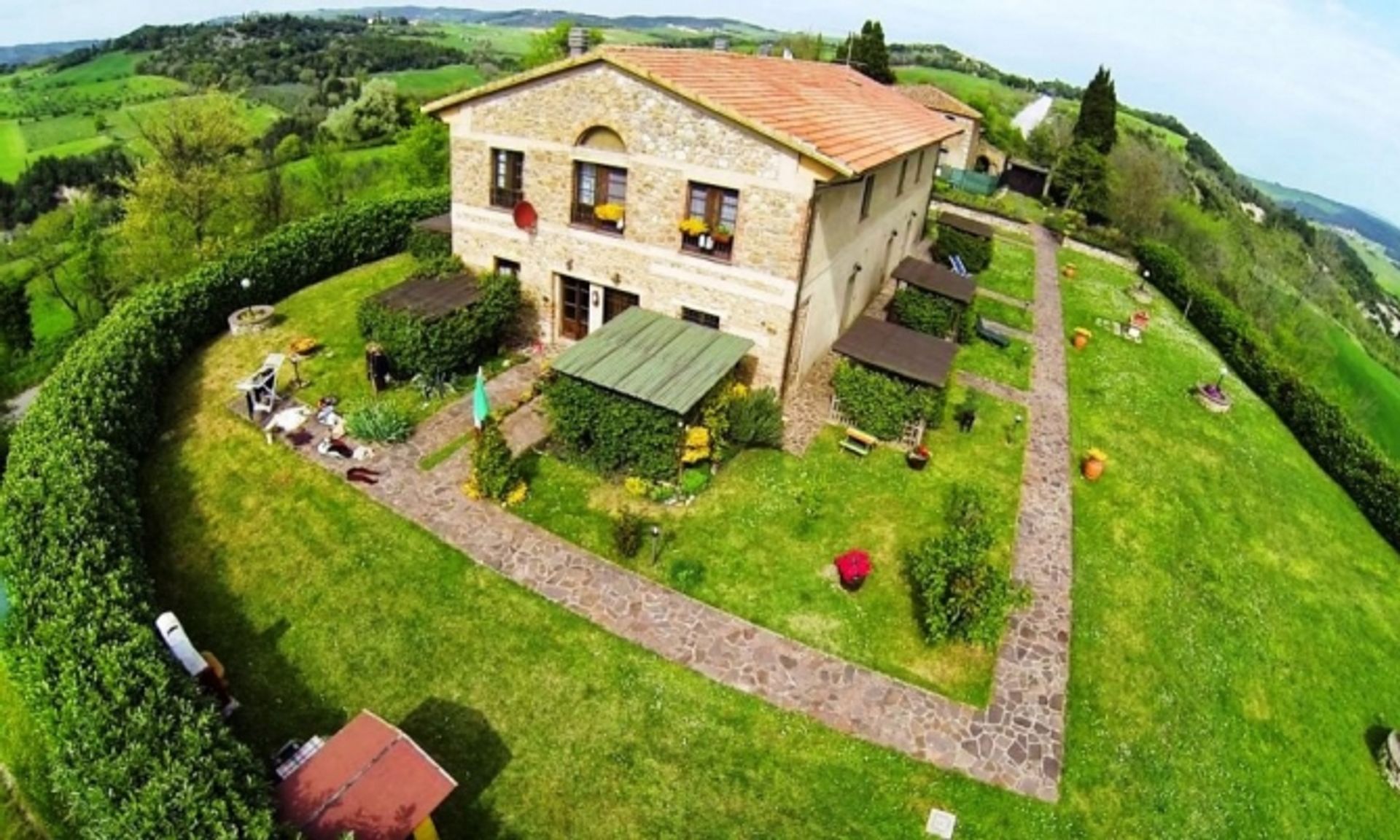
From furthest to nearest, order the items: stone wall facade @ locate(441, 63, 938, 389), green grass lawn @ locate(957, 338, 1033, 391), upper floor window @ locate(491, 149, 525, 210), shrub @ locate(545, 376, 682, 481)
A: green grass lawn @ locate(957, 338, 1033, 391) < upper floor window @ locate(491, 149, 525, 210) < stone wall facade @ locate(441, 63, 938, 389) < shrub @ locate(545, 376, 682, 481)

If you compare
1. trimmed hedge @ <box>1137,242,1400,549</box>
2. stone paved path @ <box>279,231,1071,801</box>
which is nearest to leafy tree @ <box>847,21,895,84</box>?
trimmed hedge @ <box>1137,242,1400,549</box>

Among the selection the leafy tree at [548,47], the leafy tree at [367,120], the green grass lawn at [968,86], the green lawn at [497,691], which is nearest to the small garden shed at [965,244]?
the green lawn at [497,691]

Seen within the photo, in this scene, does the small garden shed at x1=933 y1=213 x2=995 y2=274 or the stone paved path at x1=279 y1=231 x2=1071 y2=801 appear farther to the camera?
the small garden shed at x1=933 y1=213 x2=995 y2=274

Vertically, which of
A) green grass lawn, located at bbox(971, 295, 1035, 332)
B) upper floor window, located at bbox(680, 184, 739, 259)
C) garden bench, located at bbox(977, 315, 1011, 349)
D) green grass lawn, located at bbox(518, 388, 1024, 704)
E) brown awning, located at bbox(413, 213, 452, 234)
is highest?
upper floor window, located at bbox(680, 184, 739, 259)

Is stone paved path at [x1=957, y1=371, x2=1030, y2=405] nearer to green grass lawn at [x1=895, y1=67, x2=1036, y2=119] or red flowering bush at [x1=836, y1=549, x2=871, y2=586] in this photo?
red flowering bush at [x1=836, y1=549, x2=871, y2=586]

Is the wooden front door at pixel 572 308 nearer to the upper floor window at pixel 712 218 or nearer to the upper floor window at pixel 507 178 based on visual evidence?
the upper floor window at pixel 507 178

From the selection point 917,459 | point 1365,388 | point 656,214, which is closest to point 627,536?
point 917,459

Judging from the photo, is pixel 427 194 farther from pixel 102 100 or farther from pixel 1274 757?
pixel 102 100

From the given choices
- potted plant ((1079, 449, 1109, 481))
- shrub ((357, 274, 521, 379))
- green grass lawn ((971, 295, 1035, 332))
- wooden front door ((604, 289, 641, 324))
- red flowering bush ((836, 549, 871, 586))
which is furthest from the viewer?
green grass lawn ((971, 295, 1035, 332))
